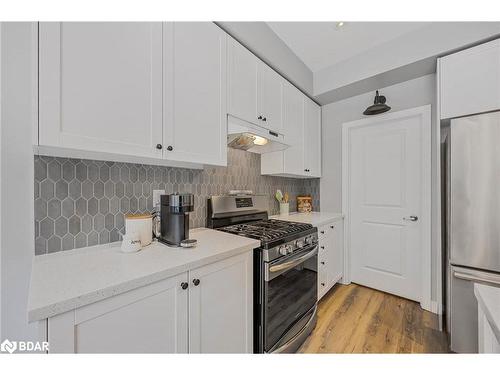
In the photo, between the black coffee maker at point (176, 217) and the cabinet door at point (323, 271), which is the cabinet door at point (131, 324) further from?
the cabinet door at point (323, 271)

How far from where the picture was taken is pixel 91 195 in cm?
119

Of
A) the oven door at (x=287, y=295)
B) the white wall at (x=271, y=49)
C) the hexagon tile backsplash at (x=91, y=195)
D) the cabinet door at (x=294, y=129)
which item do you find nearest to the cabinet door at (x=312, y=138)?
the cabinet door at (x=294, y=129)

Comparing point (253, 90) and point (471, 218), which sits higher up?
point (253, 90)

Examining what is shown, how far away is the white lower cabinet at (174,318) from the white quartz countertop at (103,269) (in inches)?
1.6

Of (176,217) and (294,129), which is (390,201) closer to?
(294,129)

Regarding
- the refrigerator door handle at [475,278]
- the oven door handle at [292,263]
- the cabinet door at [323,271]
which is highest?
the oven door handle at [292,263]

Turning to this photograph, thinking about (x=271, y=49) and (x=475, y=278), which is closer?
(x=475, y=278)

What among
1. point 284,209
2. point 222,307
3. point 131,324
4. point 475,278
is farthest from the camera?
point 284,209

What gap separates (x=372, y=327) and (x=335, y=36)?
104 inches

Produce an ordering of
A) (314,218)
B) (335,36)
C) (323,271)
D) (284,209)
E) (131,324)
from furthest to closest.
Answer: (284,209) < (314,218) < (323,271) < (335,36) < (131,324)

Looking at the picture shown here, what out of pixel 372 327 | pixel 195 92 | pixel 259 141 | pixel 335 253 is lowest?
pixel 372 327

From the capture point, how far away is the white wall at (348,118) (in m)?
2.13

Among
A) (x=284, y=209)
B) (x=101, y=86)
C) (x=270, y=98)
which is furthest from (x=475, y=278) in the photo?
(x=101, y=86)
